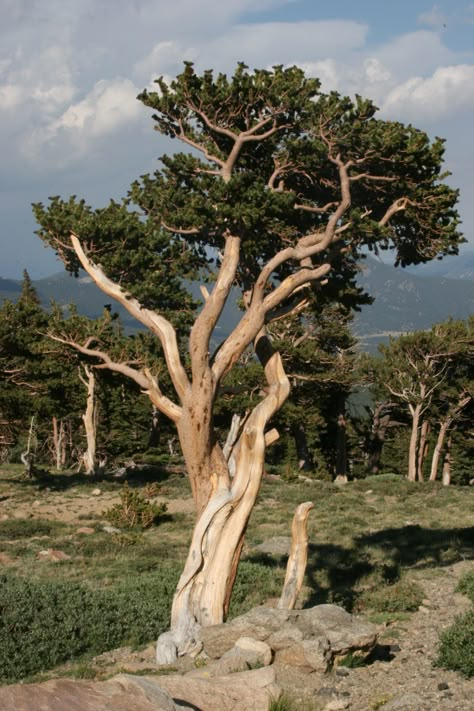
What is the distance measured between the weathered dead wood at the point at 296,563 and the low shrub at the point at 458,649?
8.73 feet

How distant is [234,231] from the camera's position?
1334 centimetres

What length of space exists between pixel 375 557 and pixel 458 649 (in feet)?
31.8

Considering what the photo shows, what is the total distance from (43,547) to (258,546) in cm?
674

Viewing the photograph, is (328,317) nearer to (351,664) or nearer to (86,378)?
(86,378)

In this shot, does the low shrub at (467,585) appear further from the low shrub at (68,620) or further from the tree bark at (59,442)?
the tree bark at (59,442)

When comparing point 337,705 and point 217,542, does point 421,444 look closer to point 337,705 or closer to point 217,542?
point 217,542

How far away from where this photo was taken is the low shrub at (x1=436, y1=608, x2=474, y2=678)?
→ 992 cm

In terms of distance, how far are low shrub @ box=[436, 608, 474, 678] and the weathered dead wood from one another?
2662 millimetres

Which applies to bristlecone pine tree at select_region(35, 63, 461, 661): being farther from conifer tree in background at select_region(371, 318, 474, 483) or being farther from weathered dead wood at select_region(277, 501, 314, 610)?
conifer tree in background at select_region(371, 318, 474, 483)

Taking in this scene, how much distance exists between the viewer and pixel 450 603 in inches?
559

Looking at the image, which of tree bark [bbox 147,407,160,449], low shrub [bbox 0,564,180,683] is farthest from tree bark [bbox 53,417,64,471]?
low shrub [bbox 0,564,180,683]

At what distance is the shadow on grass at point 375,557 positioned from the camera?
16609 millimetres

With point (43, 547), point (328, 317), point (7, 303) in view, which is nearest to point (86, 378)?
point (7, 303)

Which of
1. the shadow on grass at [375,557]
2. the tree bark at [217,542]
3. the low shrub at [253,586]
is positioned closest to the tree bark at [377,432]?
the shadow on grass at [375,557]
